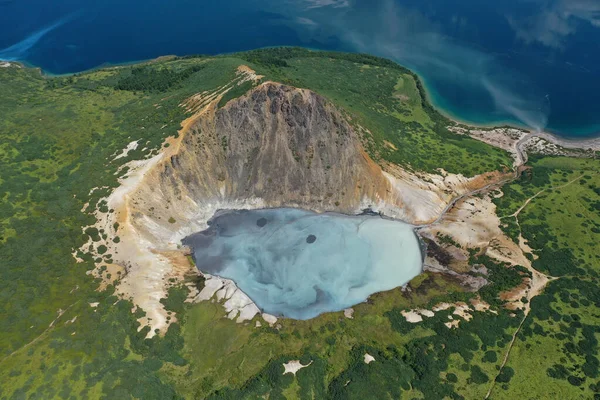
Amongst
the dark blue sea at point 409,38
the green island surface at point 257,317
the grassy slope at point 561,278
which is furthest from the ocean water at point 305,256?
the dark blue sea at point 409,38

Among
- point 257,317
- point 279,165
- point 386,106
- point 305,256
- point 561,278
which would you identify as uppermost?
point 279,165

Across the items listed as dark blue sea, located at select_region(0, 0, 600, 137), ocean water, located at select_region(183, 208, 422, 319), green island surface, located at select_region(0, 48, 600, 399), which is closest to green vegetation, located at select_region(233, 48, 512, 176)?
green island surface, located at select_region(0, 48, 600, 399)

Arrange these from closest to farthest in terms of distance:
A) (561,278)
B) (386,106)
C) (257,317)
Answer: (257,317)
(561,278)
(386,106)

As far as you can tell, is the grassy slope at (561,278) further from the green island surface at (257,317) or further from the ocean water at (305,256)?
the ocean water at (305,256)

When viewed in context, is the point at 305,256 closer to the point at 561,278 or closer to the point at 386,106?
the point at 561,278

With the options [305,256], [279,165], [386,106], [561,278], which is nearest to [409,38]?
[386,106]
